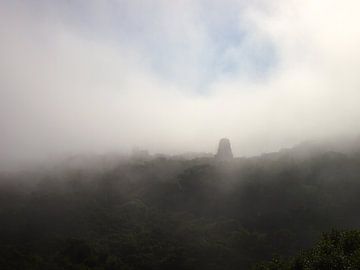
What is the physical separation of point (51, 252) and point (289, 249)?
90.7 m

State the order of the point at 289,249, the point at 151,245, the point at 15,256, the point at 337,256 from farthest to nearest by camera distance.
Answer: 1. the point at 151,245
2. the point at 289,249
3. the point at 15,256
4. the point at 337,256

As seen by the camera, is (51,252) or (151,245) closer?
(51,252)

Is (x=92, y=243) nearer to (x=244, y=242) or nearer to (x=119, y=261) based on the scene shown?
(x=119, y=261)

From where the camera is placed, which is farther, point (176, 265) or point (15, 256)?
point (176, 265)

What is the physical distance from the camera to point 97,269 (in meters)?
152

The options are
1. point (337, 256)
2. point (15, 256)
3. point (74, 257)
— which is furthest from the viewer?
point (74, 257)

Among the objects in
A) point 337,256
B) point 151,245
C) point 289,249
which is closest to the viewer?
point 337,256

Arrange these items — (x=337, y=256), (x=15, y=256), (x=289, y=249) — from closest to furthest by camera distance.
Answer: (x=337, y=256) < (x=15, y=256) < (x=289, y=249)

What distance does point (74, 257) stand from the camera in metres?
163

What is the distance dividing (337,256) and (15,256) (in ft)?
389

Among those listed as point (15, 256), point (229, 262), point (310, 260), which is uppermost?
point (310, 260)

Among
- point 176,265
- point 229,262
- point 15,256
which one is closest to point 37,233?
point 15,256

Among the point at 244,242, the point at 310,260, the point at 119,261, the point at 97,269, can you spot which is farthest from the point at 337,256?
the point at 244,242

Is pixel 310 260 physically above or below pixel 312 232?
above
